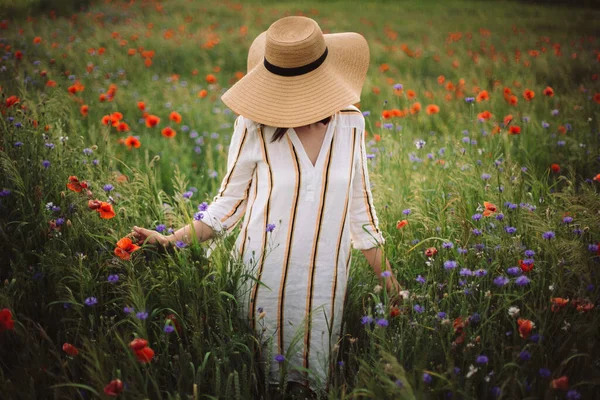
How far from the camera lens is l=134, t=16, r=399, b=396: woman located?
5.65 feet

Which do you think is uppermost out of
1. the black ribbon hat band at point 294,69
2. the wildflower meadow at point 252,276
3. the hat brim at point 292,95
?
the black ribbon hat band at point 294,69

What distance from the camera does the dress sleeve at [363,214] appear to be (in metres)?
1.93

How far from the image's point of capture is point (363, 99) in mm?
5918

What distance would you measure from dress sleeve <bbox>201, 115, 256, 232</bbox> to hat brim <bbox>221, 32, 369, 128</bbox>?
0.10 meters

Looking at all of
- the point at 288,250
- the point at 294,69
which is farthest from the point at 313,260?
the point at 294,69

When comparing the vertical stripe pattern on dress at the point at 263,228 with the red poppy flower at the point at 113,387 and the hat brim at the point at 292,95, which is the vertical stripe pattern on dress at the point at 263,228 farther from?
the red poppy flower at the point at 113,387

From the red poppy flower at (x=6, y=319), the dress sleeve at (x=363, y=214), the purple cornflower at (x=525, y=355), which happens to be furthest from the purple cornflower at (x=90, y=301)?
the purple cornflower at (x=525, y=355)

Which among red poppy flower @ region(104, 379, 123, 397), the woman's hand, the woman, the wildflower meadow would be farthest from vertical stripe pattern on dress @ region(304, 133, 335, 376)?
red poppy flower @ region(104, 379, 123, 397)

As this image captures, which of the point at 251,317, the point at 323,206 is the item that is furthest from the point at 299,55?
the point at 251,317

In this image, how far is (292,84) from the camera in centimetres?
174

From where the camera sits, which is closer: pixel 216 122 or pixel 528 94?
pixel 528 94

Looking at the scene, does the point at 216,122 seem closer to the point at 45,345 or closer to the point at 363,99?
the point at 363,99

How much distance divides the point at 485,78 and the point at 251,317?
5083 mm

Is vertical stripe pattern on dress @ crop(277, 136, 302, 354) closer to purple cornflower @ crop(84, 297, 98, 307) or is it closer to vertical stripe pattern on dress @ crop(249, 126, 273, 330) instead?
vertical stripe pattern on dress @ crop(249, 126, 273, 330)
